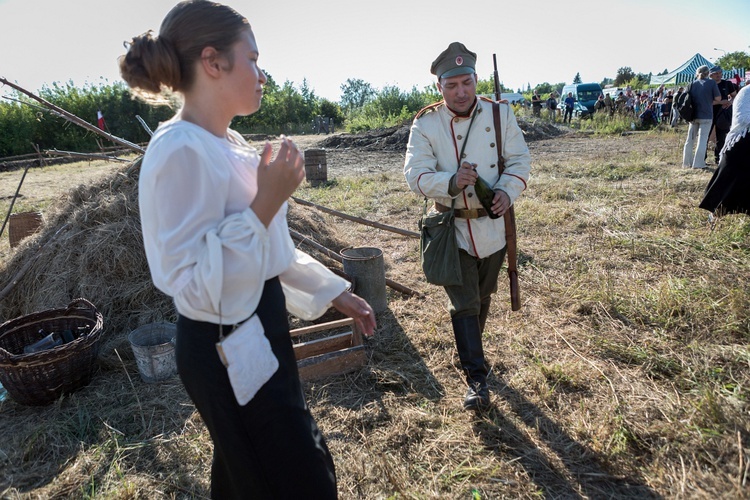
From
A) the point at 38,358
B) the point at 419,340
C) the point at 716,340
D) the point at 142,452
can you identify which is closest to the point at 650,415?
the point at 716,340

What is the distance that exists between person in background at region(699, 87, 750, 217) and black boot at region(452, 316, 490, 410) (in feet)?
10.9

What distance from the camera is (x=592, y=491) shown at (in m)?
2.30

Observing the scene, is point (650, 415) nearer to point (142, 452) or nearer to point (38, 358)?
point (142, 452)

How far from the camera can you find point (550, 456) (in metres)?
2.54

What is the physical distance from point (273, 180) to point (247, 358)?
1.65ft

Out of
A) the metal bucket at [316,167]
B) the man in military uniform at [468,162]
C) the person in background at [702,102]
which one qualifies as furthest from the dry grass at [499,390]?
the metal bucket at [316,167]

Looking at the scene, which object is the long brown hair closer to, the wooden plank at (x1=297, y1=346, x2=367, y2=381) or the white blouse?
the white blouse

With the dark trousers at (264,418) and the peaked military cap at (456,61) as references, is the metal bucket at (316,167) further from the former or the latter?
the dark trousers at (264,418)

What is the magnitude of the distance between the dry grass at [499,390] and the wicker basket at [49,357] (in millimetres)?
133

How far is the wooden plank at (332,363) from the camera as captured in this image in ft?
11.2

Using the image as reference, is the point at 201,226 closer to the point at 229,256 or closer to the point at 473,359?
the point at 229,256

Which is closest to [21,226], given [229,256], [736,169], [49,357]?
[49,357]

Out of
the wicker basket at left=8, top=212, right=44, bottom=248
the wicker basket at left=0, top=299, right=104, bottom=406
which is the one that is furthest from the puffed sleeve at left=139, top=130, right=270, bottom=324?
the wicker basket at left=8, top=212, right=44, bottom=248

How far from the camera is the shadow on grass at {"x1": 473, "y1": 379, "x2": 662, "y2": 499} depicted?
2303mm
